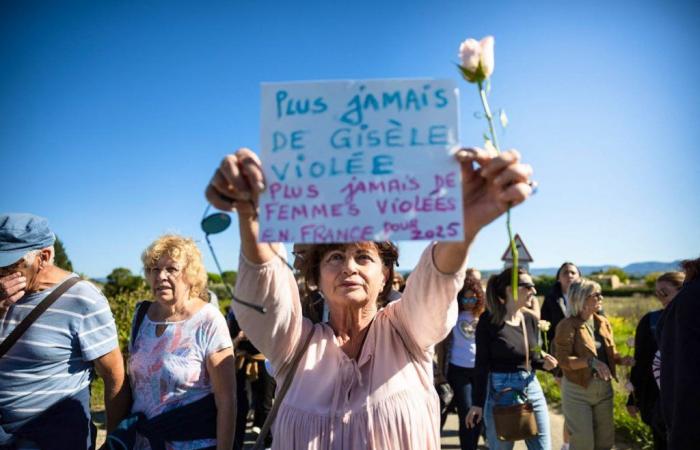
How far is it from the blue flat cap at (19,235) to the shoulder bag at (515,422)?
357cm

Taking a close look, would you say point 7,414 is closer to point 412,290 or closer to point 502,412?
point 412,290

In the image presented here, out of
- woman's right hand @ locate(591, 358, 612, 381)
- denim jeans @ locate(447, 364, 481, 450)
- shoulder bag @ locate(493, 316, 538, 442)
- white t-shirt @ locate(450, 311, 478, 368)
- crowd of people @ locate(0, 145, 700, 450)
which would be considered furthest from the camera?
white t-shirt @ locate(450, 311, 478, 368)

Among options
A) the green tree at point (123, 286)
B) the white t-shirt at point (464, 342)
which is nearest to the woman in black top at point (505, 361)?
the white t-shirt at point (464, 342)

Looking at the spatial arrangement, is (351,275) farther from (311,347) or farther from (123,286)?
(123,286)

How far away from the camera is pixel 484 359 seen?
152 inches

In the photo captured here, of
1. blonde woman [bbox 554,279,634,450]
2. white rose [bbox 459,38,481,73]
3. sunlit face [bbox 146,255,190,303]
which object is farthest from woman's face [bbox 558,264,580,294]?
white rose [bbox 459,38,481,73]

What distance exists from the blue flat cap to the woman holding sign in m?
1.61

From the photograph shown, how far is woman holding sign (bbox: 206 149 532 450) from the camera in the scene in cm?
125

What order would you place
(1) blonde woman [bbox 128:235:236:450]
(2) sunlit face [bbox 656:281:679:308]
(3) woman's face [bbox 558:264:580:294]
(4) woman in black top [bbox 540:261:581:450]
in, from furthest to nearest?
1. (3) woman's face [bbox 558:264:580:294]
2. (4) woman in black top [bbox 540:261:581:450]
3. (2) sunlit face [bbox 656:281:679:308]
4. (1) blonde woman [bbox 128:235:236:450]

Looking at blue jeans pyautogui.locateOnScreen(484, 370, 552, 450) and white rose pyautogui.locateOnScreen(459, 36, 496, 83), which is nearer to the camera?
white rose pyautogui.locateOnScreen(459, 36, 496, 83)

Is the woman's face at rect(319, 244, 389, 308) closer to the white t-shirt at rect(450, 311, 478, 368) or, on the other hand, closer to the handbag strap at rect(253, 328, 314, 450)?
the handbag strap at rect(253, 328, 314, 450)

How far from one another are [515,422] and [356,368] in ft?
8.53

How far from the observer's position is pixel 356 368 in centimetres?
157

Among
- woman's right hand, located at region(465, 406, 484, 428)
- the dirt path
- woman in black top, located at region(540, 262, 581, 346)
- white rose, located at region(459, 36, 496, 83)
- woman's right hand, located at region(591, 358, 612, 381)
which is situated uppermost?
white rose, located at region(459, 36, 496, 83)
